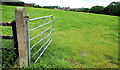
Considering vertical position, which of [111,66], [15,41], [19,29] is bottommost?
[111,66]

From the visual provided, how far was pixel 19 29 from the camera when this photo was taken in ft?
7.80

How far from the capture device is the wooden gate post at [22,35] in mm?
2292

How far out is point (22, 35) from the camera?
2.41 m

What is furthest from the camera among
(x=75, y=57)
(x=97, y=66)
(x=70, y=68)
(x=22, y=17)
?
(x=75, y=57)

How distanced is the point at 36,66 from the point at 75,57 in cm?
146

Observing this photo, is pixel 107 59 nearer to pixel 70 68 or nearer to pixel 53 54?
pixel 70 68

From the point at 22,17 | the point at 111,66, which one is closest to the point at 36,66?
the point at 22,17

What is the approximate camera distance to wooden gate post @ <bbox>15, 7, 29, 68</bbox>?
2.29 metres

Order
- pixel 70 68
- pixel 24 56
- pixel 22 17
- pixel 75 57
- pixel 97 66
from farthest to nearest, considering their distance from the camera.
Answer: pixel 75 57 < pixel 97 66 < pixel 70 68 < pixel 24 56 < pixel 22 17

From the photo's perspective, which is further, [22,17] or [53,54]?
[53,54]

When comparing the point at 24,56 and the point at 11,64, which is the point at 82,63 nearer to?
the point at 24,56

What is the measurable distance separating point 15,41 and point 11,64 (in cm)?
67

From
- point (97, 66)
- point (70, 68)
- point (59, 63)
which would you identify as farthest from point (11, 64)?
point (97, 66)

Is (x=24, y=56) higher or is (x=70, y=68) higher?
(x=24, y=56)
